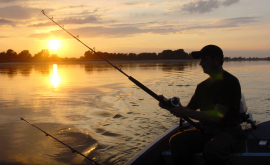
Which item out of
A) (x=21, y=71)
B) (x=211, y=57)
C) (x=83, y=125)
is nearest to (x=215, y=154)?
(x=211, y=57)

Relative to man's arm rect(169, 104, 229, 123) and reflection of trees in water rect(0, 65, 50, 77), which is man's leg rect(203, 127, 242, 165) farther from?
reflection of trees in water rect(0, 65, 50, 77)

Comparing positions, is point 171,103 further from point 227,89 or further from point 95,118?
point 95,118

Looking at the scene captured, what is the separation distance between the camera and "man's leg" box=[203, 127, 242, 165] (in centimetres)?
280

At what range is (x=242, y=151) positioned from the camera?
336 centimetres

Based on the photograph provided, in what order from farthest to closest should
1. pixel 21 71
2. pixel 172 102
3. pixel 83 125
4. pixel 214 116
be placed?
pixel 21 71 < pixel 83 125 < pixel 172 102 < pixel 214 116

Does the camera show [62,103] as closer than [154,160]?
No

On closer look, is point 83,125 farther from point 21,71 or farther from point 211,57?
point 21,71

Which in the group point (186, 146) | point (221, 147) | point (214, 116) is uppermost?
point (214, 116)

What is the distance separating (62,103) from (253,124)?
7.50 metres

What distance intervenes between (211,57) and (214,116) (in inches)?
27.6

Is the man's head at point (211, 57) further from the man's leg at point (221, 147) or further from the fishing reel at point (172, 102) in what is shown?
the man's leg at point (221, 147)

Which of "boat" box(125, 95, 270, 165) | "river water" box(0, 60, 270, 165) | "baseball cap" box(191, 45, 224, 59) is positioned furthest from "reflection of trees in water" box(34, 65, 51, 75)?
"baseball cap" box(191, 45, 224, 59)

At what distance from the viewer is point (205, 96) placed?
3.22 metres

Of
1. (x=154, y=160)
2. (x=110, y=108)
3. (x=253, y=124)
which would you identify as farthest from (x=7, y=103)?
(x=253, y=124)
